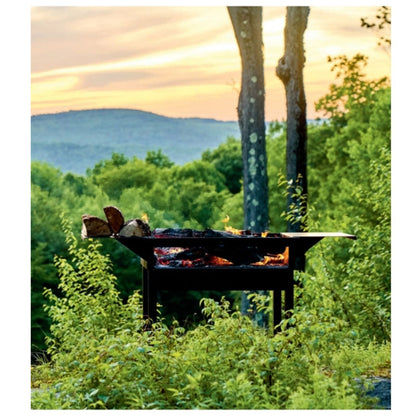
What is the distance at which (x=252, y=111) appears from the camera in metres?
10.3

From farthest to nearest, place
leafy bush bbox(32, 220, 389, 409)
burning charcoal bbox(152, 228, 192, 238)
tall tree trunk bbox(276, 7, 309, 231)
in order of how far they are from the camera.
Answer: tall tree trunk bbox(276, 7, 309, 231)
burning charcoal bbox(152, 228, 192, 238)
leafy bush bbox(32, 220, 389, 409)

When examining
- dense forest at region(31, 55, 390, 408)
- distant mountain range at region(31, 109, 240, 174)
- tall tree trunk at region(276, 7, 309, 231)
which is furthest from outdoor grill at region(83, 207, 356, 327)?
distant mountain range at region(31, 109, 240, 174)

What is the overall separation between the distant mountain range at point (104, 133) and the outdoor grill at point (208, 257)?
2179 cm

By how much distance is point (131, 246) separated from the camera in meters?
6.71

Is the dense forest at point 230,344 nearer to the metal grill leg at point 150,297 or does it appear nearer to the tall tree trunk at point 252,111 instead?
the metal grill leg at point 150,297

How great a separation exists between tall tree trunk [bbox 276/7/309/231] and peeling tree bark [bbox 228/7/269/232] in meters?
0.54

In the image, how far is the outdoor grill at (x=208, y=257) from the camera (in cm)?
670

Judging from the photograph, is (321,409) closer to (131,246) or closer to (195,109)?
(131,246)

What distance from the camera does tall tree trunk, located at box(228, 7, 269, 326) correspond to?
33.2 ft

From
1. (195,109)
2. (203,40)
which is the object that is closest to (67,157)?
(195,109)

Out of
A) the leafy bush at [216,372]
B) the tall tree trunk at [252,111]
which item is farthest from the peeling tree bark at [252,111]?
the leafy bush at [216,372]

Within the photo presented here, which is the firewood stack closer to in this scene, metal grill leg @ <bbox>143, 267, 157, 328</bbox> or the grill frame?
the grill frame

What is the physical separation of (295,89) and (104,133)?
20866 mm
